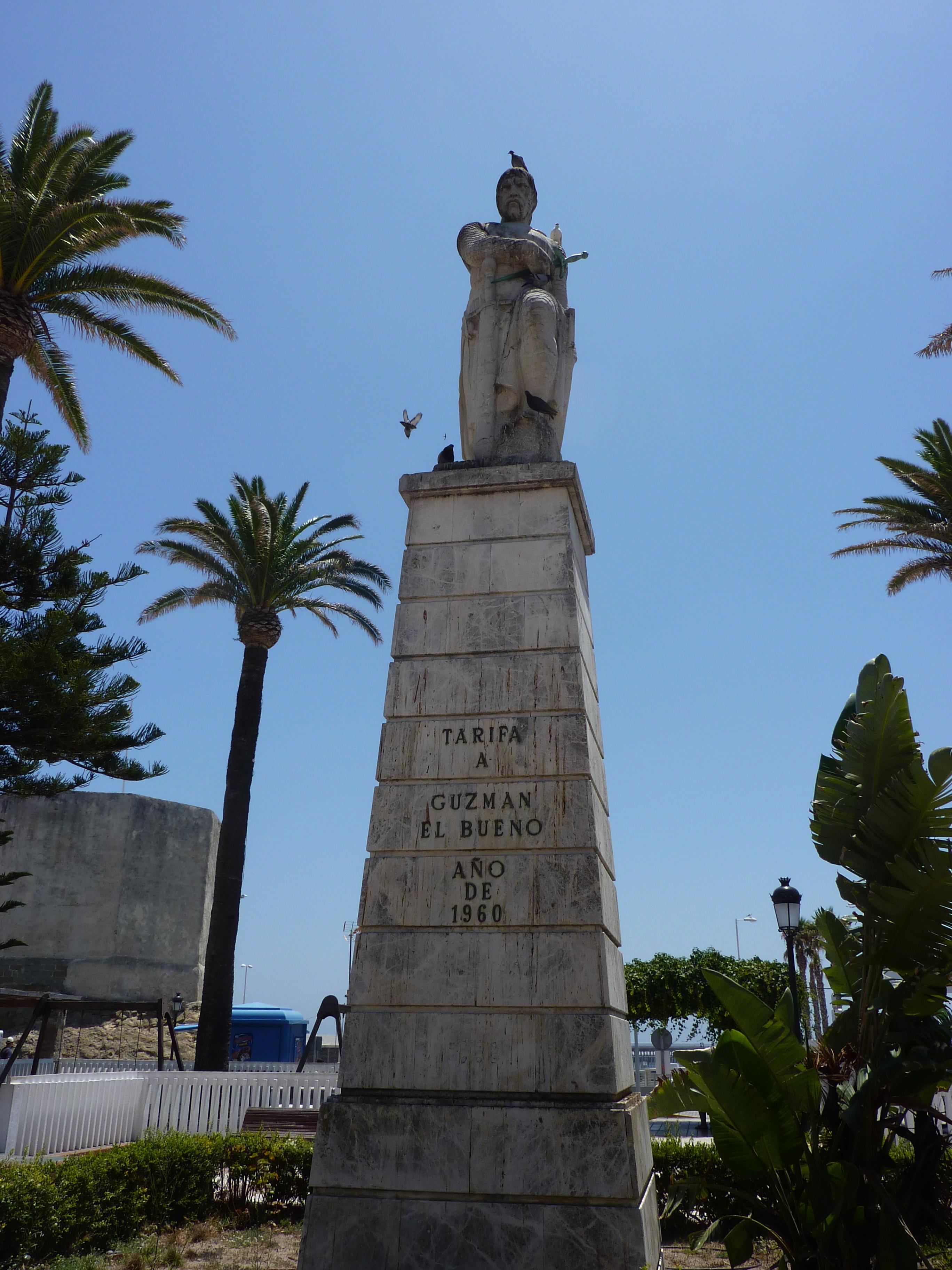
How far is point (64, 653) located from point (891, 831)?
38.1 feet

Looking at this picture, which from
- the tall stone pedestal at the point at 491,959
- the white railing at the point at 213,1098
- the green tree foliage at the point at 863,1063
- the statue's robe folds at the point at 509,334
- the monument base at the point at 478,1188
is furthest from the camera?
the white railing at the point at 213,1098

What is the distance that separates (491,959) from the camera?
6.16 metres

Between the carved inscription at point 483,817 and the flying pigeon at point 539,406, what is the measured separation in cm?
344

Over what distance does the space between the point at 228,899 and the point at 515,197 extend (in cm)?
1330

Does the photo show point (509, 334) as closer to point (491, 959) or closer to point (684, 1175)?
point (491, 959)

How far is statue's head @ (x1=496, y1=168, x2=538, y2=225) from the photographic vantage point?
923cm

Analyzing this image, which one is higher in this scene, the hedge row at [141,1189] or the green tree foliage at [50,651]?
the green tree foliage at [50,651]

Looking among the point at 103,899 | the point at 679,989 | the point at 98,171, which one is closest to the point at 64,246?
the point at 98,171

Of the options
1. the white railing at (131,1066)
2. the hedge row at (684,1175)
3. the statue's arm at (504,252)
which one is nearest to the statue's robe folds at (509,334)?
the statue's arm at (504,252)

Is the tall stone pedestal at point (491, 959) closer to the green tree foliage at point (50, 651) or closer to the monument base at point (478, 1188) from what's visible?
the monument base at point (478, 1188)

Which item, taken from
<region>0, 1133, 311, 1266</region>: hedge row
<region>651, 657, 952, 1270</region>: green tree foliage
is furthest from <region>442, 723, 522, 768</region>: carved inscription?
<region>0, 1133, 311, 1266</region>: hedge row

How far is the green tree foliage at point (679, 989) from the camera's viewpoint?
32062 mm

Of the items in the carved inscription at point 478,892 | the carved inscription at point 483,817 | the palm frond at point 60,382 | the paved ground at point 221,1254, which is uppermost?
the palm frond at point 60,382

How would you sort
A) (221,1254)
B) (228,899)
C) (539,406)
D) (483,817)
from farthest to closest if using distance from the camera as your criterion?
(228,899) → (539,406) → (221,1254) → (483,817)
